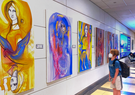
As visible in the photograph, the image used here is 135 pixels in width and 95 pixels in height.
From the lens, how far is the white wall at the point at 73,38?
9.59 ft

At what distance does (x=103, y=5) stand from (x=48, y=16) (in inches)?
155

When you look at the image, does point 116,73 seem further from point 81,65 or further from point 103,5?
point 103,5

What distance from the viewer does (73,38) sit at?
4324mm

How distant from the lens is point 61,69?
3.63m

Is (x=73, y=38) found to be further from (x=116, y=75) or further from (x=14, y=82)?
(x=14, y=82)

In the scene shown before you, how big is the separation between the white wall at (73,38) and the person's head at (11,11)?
0.41 m

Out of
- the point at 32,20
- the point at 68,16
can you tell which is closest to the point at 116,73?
the point at 68,16

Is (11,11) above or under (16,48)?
above

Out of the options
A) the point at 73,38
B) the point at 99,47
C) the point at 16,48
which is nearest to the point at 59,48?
the point at 73,38

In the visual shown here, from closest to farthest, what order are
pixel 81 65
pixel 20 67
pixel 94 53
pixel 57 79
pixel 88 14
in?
1. pixel 20 67
2. pixel 57 79
3. pixel 81 65
4. pixel 88 14
5. pixel 94 53

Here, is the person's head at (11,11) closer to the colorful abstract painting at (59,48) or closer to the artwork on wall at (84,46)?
the colorful abstract painting at (59,48)

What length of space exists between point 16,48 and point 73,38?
2271mm

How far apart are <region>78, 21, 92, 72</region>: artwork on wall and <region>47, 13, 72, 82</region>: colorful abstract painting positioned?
709mm

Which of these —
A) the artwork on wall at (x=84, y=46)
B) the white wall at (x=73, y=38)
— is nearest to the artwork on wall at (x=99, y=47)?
the white wall at (x=73, y=38)
